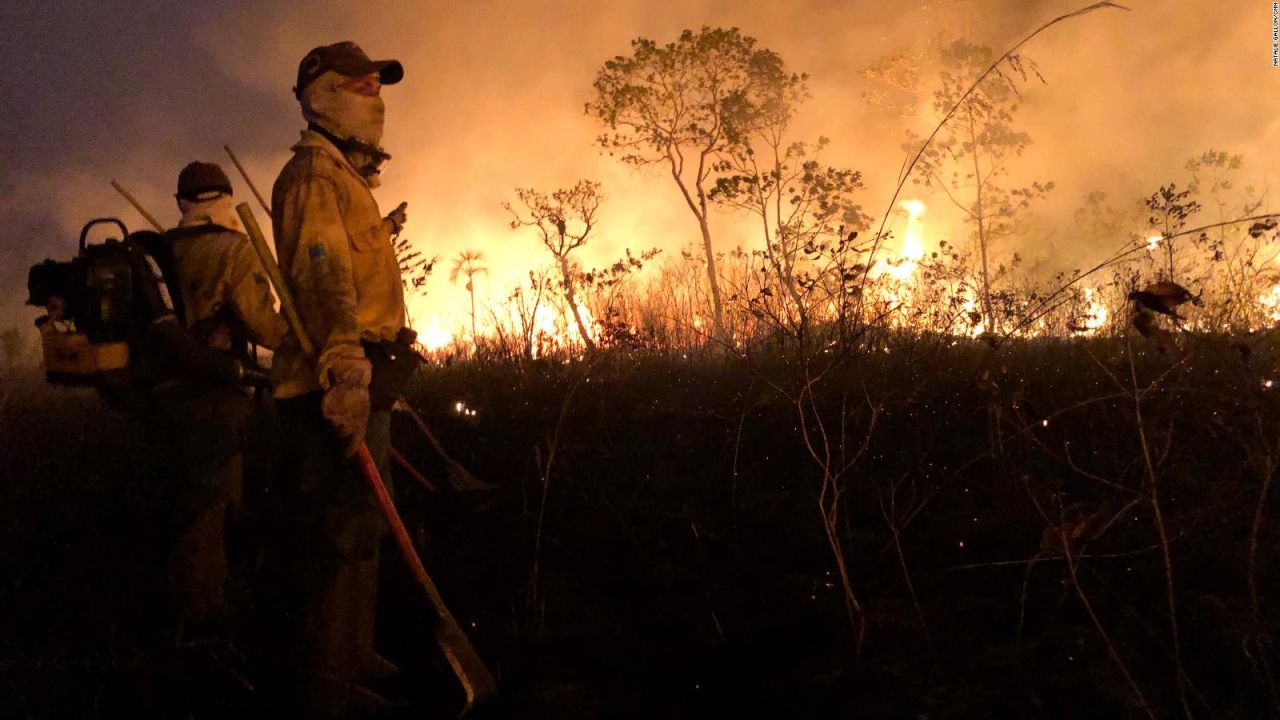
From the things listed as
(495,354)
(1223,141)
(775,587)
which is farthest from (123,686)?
(1223,141)

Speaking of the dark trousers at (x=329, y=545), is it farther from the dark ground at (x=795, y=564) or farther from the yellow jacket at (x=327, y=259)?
the dark ground at (x=795, y=564)

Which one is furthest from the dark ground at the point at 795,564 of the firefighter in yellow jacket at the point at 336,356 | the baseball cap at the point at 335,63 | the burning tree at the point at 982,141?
the burning tree at the point at 982,141

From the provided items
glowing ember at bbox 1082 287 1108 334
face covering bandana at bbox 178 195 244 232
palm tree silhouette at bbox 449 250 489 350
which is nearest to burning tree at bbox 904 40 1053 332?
glowing ember at bbox 1082 287 1108 334

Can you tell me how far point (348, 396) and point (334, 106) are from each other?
975 mm

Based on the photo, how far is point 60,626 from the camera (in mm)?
3168

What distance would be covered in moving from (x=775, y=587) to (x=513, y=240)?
125 ft

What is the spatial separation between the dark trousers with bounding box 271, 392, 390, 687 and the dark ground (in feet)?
1.14

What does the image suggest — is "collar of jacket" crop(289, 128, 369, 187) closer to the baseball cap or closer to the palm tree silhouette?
the baseball cap

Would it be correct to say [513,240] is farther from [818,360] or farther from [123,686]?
[123,686]

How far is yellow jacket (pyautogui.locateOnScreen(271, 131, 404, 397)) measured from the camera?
2225mm

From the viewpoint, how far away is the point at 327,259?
2.24m

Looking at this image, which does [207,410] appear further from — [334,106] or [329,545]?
[334,106]

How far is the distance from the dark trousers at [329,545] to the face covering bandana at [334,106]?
864 millimetres

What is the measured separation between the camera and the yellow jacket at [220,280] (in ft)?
10.2
